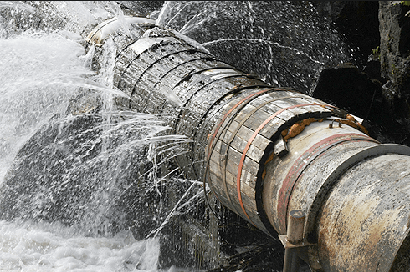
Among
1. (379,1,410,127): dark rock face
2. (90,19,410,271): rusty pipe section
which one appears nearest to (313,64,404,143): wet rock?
(379,1,410,127): dark rock face

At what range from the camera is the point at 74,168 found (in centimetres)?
544

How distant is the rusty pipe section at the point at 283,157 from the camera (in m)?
2.15

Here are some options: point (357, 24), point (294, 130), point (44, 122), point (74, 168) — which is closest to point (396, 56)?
point (357, 24)

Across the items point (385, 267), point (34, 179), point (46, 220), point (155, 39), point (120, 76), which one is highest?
point (155, 39)

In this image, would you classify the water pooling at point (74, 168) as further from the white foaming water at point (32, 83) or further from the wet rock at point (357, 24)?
the wet rock at point (357, 24)

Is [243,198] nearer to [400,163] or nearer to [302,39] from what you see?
[400,163]

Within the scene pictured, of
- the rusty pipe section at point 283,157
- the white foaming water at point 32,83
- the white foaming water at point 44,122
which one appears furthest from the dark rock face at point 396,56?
the white foaming water at point 32,83

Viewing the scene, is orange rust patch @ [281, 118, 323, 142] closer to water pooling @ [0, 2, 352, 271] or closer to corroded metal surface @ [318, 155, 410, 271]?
corroded metal surface @ [318, 155, 410, 271]

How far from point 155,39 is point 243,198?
2696 mm

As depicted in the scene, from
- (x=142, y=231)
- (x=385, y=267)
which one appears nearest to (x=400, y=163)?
(x=385, y=267)

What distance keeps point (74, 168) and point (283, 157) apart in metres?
3.54

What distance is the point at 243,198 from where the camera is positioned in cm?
315

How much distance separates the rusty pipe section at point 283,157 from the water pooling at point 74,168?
630mm

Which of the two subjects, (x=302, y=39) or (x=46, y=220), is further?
(x=302, y=39)
